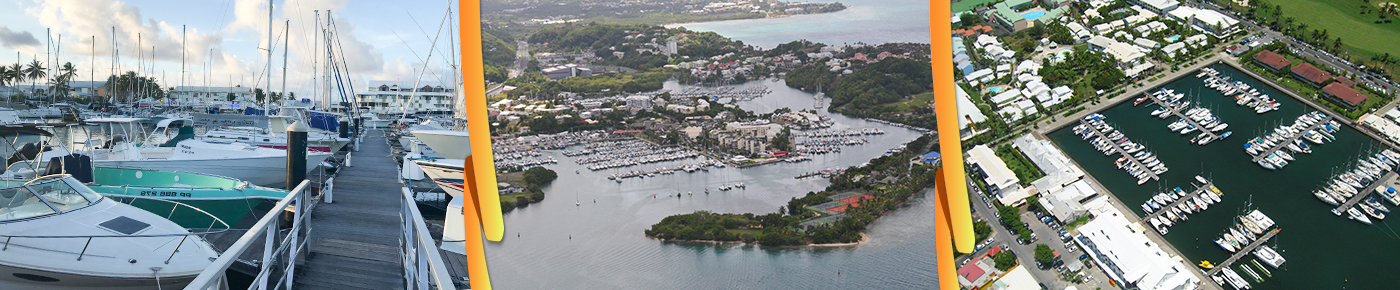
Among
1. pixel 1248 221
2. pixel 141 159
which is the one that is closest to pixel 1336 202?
pixel 1248 221

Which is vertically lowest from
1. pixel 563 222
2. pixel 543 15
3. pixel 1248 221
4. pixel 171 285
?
pixel 1248 221

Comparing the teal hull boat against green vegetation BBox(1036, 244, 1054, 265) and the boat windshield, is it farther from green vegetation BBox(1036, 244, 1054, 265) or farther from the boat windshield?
green vegetation BBox(1036, 244, 1054, 265)

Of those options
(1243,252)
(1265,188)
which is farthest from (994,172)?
(1265,188)

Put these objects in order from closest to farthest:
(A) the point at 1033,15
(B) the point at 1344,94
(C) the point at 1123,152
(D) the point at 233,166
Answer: (D) the point at 233,166
(B) the point at 1344,94
(C) the point at 1123,152
(A) the point at 1033,15

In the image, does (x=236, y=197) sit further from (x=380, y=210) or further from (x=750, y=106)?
(x=750, y=106)

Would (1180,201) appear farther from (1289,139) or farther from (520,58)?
(520,58)

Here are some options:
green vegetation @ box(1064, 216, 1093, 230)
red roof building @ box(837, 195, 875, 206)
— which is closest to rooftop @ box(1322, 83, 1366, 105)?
green vegetation @ box(1064, 216, 1093, 230)
